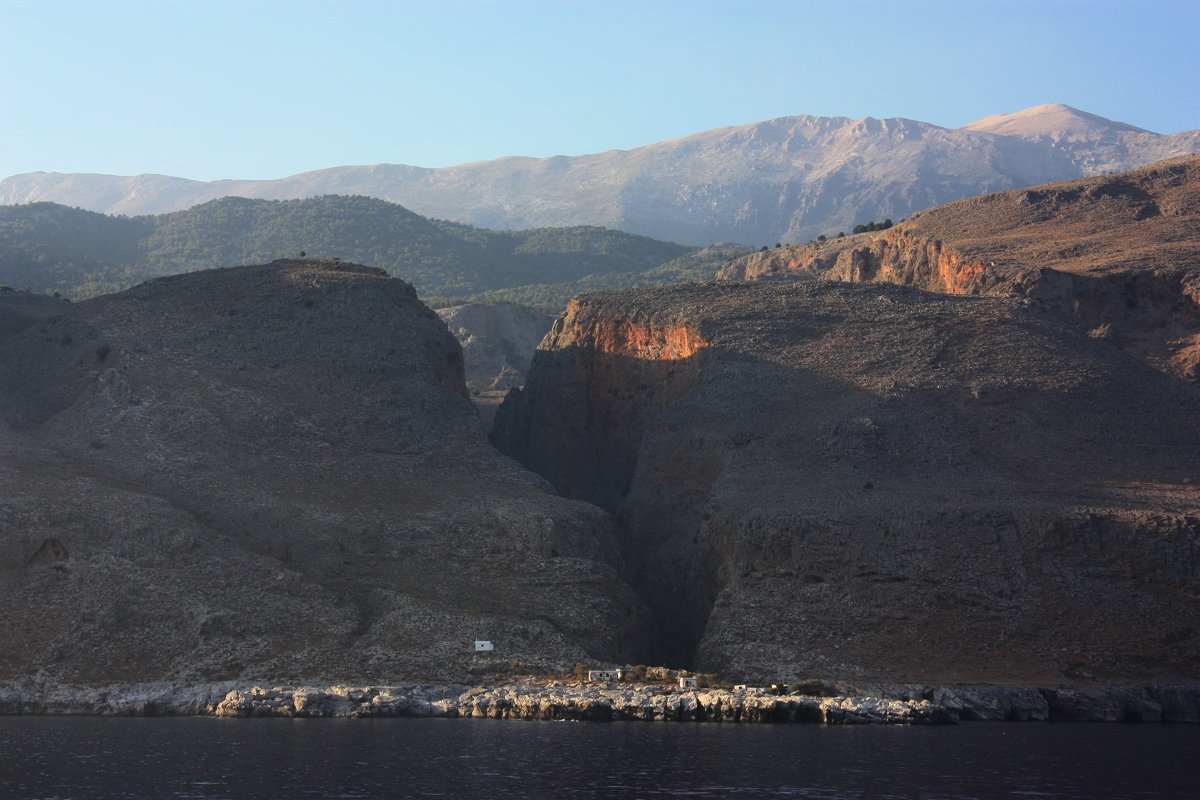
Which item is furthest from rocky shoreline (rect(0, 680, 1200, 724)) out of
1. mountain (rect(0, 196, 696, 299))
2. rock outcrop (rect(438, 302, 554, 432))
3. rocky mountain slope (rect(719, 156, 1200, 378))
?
mountain (rect(0, 196, 696, 299))

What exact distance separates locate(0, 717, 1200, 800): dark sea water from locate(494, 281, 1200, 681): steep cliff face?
7.88 meters

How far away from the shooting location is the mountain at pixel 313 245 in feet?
524

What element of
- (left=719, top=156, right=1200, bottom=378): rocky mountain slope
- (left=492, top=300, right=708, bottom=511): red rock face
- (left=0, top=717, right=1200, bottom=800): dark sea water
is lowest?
(left=0, top=717, right=1200, bottom=800): dark sea water

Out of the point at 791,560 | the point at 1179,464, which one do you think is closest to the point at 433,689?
the point at 791,560

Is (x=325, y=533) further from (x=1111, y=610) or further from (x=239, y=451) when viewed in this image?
(x=1111, y=610)

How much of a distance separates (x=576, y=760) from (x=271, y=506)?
28643 millimetres

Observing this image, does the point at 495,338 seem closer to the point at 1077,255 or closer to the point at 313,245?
the point at 313,245

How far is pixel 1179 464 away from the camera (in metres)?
71.7

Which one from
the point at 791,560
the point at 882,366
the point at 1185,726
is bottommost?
the point at 1185,726

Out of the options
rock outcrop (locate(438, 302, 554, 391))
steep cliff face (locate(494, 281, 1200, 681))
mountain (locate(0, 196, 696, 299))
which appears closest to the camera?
steep cliff face (locate(494, 281, 1200, 681))

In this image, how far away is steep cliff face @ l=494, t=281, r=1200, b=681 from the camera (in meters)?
61.1

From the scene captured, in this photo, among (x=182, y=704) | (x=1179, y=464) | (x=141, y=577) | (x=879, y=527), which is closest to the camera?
(x=182, y=704)

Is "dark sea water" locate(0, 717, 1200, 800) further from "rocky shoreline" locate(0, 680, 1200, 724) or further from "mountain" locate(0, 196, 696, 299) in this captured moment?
"mountain" locate(0, 196, 696, 299)

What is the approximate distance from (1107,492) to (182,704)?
4039 cm
